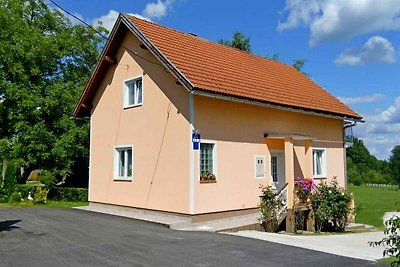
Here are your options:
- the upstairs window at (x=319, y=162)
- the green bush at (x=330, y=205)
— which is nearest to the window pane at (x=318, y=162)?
the upstairs window at (x=319, y=162)

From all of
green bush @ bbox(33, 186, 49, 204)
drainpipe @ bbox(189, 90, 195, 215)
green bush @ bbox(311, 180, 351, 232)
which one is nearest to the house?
drainpipe @ bbox(189, 90, 195, 215)

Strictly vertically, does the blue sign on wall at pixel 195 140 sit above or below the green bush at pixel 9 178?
above

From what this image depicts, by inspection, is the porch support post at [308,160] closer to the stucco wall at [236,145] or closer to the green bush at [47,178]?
the stucco wall at [236,145]

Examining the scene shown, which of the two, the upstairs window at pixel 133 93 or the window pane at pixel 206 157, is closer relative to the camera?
the window pane at pixel 206 157

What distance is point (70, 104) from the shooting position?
2488 cm

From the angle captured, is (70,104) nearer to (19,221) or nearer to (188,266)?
(19,221)

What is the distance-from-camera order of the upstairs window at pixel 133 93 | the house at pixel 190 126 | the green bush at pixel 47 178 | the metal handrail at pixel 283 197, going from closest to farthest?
the house at pixel 190 126, the metal handrail at pixel 283 197, the upstairs window at pixel 133 93, the green bush at pixel 47 178

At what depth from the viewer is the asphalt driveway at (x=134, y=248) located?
26.7ft

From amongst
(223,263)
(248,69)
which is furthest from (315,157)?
(223,263)

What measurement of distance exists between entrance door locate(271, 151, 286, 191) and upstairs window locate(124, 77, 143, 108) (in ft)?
20.3

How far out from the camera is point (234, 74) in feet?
54.2

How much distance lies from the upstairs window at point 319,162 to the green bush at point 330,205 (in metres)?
3.50

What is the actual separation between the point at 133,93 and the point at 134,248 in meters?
8.86

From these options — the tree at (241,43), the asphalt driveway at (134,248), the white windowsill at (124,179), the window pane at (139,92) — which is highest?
the tree at (241,43)
